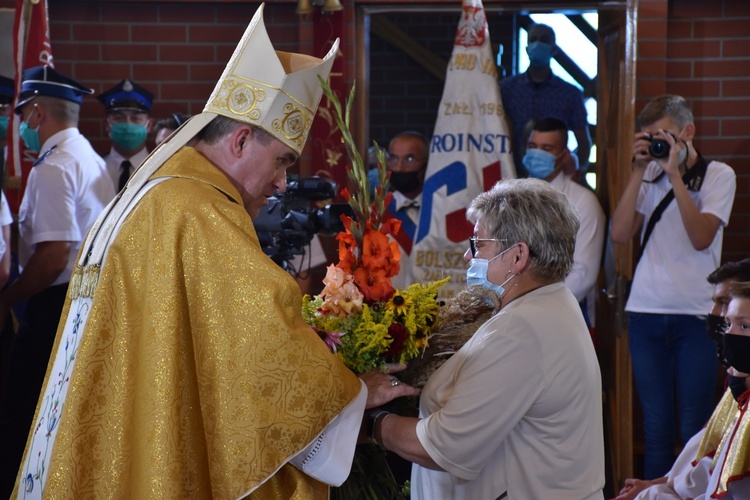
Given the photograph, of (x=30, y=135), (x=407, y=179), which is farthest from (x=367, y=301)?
(x=30, y=135)

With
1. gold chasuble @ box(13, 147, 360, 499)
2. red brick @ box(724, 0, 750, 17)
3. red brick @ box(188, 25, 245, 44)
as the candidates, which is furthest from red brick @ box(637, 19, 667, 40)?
gold chasuble @ box(13, 147, 360, 499)

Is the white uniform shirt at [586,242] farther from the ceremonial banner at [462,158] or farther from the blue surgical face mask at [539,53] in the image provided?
the blue surgical face mask at [539,53]

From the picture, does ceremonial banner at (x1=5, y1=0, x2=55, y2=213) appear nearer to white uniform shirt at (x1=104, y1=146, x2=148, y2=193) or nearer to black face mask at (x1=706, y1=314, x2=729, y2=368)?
white uniform shirt at (x1=104, y1=146, x2=148, y2=193)

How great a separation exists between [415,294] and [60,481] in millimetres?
878

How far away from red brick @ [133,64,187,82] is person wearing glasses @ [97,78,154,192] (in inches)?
11.0

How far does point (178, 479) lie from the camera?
6.47ft

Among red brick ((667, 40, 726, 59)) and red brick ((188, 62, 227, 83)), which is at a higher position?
red brick ((667, 40, 726, 59))

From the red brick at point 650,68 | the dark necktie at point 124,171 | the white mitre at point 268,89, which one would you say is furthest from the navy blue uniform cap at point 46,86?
the red brick at point 650,68

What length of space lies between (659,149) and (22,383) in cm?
289

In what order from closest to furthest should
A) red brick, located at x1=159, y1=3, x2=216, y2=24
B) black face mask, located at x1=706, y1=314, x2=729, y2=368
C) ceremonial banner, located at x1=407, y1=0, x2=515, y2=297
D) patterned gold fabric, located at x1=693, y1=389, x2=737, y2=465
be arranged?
patterned gold fabric, located at x1=693, y1=389, x2=737, y2=465, black face mask, located at x1=706, y1=314, x2=729, y2=368, ceremonial banner, located at x1=407, y1=0, x2=515, y2=297, red brick, located at x1=159, y1=3, x2=216, y2=24

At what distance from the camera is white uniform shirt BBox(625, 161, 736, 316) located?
417 centimetres

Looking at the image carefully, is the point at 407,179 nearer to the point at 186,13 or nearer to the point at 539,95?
the point at 539,95

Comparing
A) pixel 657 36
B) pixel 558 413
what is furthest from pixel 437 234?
pixel 558 413

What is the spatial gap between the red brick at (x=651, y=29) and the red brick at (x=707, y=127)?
0.49m
